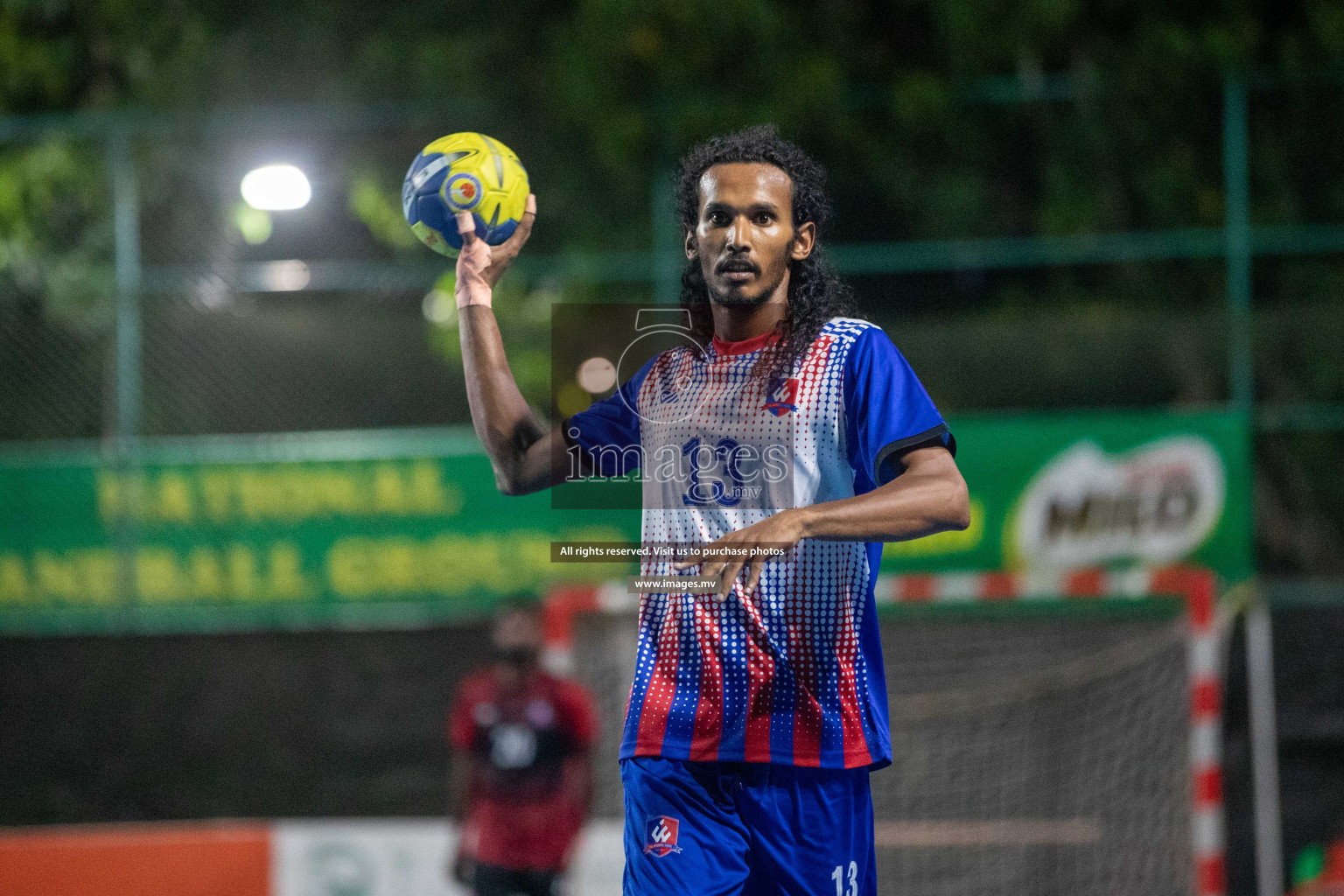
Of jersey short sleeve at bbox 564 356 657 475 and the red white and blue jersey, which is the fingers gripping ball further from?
the red white and blue jersey

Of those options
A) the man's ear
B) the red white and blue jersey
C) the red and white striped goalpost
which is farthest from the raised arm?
the red and white striped goalpost

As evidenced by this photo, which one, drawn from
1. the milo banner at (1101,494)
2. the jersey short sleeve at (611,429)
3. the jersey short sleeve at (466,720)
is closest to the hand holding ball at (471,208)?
the jersey short sleeve at (611,429)

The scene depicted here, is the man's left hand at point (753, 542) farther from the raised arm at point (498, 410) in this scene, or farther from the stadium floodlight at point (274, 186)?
the stadium floodlight at point (274, 186)

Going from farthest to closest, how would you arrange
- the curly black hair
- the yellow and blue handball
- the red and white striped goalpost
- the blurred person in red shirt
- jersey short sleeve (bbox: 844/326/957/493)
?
the blurred person in red shirt < the red and white striped goalpost < the yellow and blue handball < the curly black hair < jersey short sleeve (bbox: 844/326/957/493)

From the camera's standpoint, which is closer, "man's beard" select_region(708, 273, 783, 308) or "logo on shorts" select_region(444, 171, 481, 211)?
"man's beard" select_region(708, 273, 783, 308)

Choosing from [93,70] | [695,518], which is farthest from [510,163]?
[93,70]

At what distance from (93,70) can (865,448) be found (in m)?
12.0

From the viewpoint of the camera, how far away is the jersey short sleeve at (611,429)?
3.06 meters

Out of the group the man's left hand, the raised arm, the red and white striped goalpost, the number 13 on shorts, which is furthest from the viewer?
the red and white striped goalpost

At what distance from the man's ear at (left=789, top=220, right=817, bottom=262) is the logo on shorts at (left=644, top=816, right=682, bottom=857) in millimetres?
1162

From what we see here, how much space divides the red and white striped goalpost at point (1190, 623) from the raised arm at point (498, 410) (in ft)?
9.24

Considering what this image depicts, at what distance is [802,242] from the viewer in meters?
2.95

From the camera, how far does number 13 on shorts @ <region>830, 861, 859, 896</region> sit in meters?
2.75

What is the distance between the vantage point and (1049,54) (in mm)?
11172
